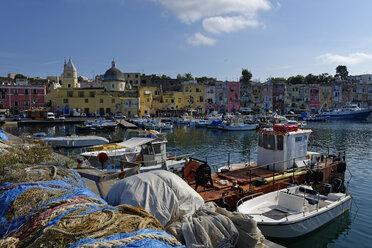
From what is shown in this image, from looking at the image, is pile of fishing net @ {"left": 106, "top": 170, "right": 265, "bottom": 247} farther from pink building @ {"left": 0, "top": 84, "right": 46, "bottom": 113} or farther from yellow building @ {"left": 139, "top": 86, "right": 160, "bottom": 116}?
pink building @ {"left": 0, "top": 84, "right": 46, "bottom": 113}

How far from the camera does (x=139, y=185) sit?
253 inches

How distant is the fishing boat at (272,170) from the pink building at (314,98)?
256 ft

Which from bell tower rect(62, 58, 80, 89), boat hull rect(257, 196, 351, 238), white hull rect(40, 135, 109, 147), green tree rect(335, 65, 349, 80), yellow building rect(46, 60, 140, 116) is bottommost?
boat hull rect(257, 196, 351, 238)

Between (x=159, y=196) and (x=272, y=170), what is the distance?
33.3ft

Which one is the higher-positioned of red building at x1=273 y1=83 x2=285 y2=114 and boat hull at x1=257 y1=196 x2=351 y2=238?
red building at x1=273 y1=83 x2=285 y2=114

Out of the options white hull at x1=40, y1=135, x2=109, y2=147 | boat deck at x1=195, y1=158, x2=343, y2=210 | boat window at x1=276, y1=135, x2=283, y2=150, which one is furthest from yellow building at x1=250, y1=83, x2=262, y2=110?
boat window at x1=276, y1=135, x2=283, y2=150

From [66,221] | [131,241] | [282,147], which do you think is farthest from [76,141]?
[131,241]

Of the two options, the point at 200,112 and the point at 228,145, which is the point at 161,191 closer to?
the point at 228,145

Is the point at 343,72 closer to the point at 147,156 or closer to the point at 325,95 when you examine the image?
the point at 325,95

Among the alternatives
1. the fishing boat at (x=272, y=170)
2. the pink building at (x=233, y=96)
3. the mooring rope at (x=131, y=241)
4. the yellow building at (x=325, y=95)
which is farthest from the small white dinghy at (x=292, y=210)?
the yellow building at (x=325, y=95)

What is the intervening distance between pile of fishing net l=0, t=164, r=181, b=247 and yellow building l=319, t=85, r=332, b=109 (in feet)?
309

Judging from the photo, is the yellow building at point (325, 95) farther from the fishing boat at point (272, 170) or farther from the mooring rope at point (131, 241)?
the mooring rope at point (131, 241)

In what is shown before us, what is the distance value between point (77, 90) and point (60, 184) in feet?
219

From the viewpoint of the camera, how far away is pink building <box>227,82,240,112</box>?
267 feet
